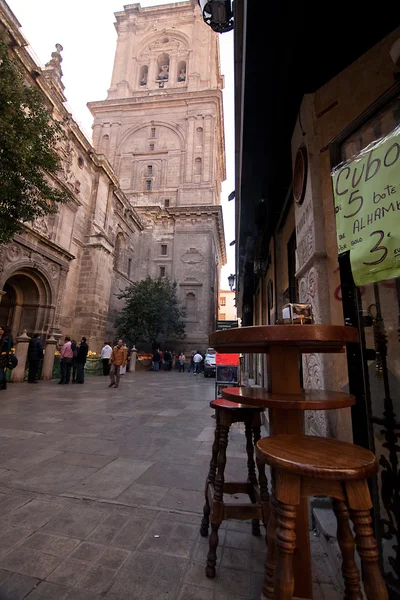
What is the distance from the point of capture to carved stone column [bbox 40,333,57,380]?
1223 cm

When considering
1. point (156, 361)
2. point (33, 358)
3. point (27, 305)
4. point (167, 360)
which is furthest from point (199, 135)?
point (33, 358)

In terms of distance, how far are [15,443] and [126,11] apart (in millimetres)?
51622

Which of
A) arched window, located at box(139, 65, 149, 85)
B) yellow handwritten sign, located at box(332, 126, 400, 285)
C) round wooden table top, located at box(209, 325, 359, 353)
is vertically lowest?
round wooden table top, located at box(209, 325, 359, 353)

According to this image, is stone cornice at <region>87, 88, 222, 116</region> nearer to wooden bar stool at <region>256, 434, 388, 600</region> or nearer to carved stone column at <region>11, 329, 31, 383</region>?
carved stone column at <region>11, 329, 31, 383</region>

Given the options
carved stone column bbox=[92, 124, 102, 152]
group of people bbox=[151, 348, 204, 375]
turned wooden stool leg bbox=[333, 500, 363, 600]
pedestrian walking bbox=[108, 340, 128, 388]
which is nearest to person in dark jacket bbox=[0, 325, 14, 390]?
pedestrian walking bbox=[108, 340, 128, 388]

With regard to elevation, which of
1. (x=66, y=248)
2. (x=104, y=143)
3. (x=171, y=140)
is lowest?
(x=66, y=248)

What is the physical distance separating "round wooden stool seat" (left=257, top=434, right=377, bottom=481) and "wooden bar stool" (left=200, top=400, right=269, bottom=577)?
0.56 m

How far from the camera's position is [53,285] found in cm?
1469

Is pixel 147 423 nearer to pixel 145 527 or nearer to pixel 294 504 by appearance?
pixel 145 527

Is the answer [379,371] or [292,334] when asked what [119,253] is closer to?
[379,371]

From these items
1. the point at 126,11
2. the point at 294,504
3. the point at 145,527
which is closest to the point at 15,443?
the point at 145,527

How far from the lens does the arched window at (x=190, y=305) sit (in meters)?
28.1

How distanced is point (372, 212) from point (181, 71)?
44764 millimetres

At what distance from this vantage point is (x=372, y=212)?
161 centimetres
